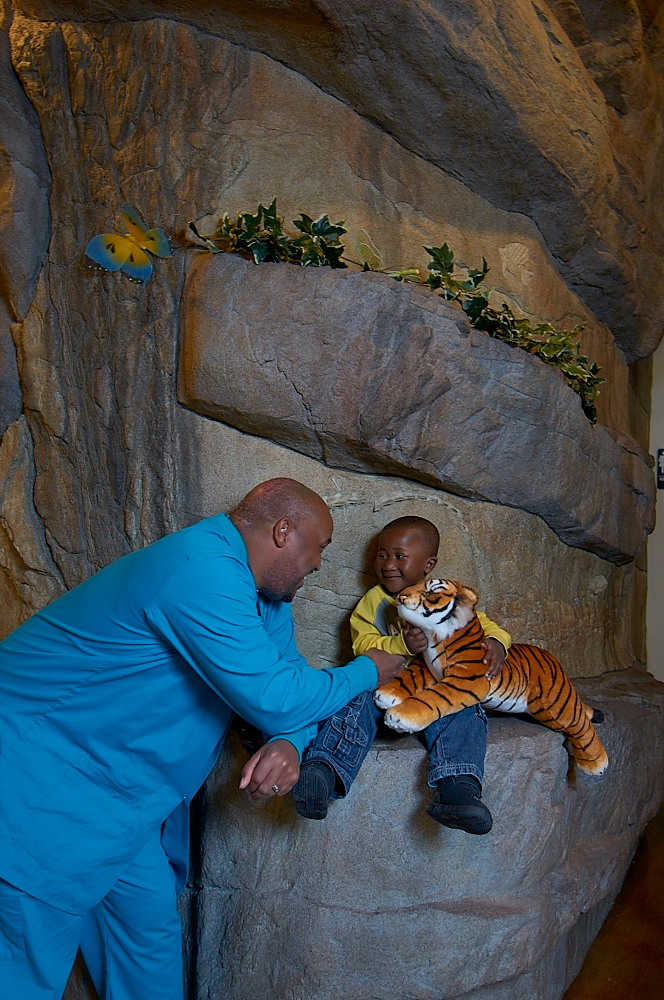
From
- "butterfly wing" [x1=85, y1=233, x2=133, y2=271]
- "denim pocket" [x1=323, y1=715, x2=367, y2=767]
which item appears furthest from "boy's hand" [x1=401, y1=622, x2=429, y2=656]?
"butterfly wing" [x1=85, y1=233, x2=133, y2=271]

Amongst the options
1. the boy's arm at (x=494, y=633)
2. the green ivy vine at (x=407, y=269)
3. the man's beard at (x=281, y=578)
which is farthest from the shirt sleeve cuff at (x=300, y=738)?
the green ivy vine at (x=407, y=269)

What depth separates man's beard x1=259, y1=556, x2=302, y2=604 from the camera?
2123mm

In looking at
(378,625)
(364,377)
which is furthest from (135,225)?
(378,625)

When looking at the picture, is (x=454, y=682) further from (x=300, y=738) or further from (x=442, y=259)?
(x=442, y=259)

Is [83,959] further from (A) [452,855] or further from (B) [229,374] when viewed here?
(B) [229,374]

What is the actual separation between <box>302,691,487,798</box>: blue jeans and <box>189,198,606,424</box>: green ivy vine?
157 centimetres

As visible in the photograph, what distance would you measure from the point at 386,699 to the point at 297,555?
577 millimetres

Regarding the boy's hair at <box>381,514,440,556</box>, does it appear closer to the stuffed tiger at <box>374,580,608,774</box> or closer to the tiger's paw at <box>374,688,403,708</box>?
the stuffed tiger at <box>374,580,608,774</box>

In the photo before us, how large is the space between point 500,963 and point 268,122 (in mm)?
3217

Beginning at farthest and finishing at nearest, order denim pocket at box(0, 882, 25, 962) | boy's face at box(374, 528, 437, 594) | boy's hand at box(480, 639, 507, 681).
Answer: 1. boy's face at box(374, 528, 437, 594)
2. boy's hand at box(480, 639, 507, 681)
3. denim pocket at box(0, 882, 25, 962)

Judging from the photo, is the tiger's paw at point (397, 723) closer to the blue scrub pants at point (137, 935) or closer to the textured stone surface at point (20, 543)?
the blue scrub pants at point (137, 935)

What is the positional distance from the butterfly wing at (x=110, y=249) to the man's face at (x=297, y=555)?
1.38 meters

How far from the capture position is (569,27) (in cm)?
379

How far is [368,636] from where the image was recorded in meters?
2.61
